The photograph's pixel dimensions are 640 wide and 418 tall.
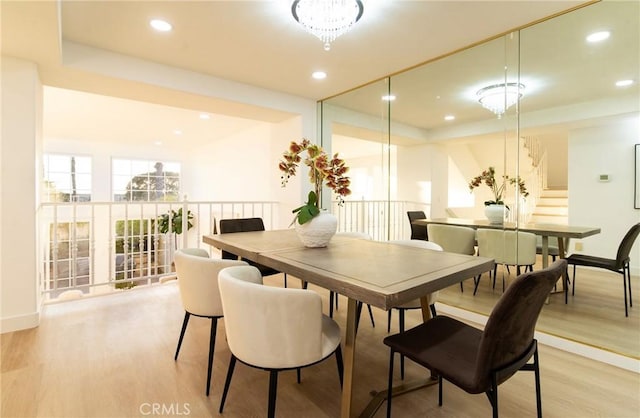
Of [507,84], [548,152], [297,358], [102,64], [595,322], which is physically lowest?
[595,322]

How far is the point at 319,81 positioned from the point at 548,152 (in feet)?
7.80

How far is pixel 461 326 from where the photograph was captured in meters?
1.53

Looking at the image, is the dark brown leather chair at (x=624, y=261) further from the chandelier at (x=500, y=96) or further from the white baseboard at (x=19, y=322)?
the white baseboard at (x=19, y=322)

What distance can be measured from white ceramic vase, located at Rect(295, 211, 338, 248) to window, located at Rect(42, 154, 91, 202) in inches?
308

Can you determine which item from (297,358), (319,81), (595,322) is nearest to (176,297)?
(297,358)

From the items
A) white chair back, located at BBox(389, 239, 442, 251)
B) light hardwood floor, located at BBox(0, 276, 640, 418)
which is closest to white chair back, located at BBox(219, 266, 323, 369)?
light hardwood floor, located at BBox(0, 276, 640, 418)

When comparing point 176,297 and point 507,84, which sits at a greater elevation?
point 507,84

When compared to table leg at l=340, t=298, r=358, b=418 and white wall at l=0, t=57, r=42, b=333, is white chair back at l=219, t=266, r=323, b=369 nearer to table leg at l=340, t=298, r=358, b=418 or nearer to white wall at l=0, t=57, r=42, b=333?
table leg at l=340, t=298, r=358, b=418

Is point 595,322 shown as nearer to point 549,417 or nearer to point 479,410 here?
point 549,417

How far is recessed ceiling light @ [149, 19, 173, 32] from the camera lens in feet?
7.61

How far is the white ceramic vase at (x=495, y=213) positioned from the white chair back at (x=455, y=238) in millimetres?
200

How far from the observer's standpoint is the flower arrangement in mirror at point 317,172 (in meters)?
1.83

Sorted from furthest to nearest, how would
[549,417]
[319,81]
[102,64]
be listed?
[319,81]
[102,64]
[549,417]

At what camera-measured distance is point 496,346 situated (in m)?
1.07
